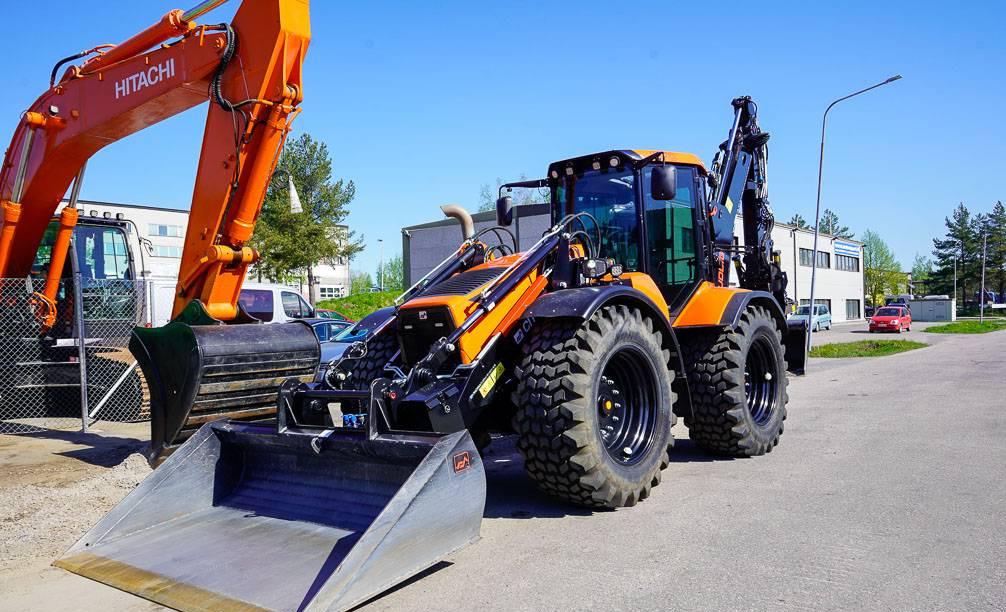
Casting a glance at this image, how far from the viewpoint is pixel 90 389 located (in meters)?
9.43

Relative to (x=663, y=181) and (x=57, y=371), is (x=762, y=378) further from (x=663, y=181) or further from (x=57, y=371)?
(x=57, y=371)

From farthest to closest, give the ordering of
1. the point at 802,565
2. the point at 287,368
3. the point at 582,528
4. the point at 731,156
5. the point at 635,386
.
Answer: the point at 731,156 < the point at 287,368 < the point at 635,386 < the point at 582,528 < the point at 802,565

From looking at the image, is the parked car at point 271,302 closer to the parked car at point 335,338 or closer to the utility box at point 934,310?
the parked car at point 335,338

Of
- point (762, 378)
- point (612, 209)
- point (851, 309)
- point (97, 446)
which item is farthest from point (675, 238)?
point (851, 309)

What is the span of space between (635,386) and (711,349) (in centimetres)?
135

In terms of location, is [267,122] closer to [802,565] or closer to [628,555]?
[628,555]

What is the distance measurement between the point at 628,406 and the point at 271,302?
10108 mm

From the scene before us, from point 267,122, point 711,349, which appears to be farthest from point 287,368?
point 711,349

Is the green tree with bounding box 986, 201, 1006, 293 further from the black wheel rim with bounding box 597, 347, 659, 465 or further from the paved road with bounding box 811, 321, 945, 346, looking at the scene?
the black wheel rim with bounding box 597, 347, 659, 465

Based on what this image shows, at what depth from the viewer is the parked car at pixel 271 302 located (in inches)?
554

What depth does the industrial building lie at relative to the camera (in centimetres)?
3316

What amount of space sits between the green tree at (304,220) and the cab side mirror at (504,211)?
23.5 m

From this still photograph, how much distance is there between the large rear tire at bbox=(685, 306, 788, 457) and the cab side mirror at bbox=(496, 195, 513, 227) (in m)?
2.11

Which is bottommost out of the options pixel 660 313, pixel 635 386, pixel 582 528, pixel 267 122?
pixel 582 528
